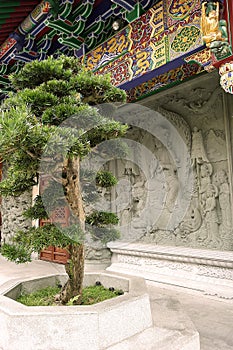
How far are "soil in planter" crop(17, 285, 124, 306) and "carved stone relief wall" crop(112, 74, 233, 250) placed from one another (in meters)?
2.22

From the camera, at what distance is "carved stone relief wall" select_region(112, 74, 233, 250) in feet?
13.6

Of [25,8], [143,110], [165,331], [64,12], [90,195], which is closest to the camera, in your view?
[165,331]

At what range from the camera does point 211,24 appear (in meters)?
2.61

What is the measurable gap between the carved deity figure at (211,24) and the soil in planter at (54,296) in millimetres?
2384

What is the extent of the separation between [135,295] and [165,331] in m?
0.31

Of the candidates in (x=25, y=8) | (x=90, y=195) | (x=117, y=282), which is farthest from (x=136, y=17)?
(x=117, y=282)

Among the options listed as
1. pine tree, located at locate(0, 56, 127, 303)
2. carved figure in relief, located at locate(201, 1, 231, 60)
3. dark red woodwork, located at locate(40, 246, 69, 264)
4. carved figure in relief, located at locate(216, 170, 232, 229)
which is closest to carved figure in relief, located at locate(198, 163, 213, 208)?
carved figure in relief, located at locate(216, 170, 232, 229)

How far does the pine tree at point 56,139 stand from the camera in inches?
64.9

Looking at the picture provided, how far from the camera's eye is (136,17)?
3.69m

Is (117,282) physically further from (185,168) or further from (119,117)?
(119,117)

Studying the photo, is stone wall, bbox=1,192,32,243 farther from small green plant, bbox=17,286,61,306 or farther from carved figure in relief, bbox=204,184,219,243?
small green plant, bbox=17,286,61,306

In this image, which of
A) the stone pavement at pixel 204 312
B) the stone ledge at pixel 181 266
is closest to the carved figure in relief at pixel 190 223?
the stone ledge at pixel 181 266

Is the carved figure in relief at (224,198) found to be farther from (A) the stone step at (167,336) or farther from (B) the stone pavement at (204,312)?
(A) the stone step at (167,336)

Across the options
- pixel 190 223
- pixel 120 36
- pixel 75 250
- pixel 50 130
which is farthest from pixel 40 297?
pixel 120 36
